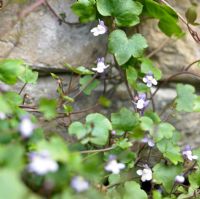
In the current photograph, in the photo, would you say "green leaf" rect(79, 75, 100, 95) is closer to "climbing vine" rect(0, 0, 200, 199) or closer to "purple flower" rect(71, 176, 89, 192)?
"climbing vine" rect(0, 0, 200, 199)

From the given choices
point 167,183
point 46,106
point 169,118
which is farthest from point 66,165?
point 169,118

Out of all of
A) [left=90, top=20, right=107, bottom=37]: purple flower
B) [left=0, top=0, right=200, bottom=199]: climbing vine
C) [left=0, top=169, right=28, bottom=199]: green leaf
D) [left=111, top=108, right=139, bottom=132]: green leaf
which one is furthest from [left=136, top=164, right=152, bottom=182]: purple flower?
[left=0, top=169, right=28, bottom=199]: green leaf

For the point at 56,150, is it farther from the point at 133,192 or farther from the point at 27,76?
the point at 27,76

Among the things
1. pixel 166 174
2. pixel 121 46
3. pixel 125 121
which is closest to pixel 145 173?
pixel 166 174

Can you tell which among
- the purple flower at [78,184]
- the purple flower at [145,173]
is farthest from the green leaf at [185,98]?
the purple flower at [78,184]

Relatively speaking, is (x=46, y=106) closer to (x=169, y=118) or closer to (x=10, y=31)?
(x=10, y=31)

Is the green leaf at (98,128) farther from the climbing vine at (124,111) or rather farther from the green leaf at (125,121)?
the green leaf at (125,121)
